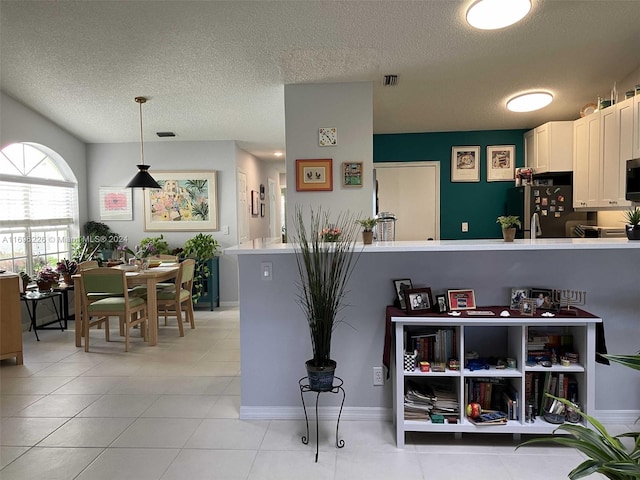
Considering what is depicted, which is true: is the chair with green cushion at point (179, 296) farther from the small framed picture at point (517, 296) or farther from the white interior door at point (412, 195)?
the small framed picture at point (517, 296)

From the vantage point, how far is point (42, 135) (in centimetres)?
535

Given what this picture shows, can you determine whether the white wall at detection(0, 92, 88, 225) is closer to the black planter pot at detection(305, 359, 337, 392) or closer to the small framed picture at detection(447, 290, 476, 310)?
the black planter pot at detection(305, 359, 337, 392)

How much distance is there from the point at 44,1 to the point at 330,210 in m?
2.70

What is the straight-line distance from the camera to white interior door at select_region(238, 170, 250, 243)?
6.67 meters

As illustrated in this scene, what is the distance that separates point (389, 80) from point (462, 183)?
2.16 m

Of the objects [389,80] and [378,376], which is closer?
[378,376]

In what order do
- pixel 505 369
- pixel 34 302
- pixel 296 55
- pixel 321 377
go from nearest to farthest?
pixel 321 377 < pixel 505 369 < pixel 296 55 < pixel 34 302

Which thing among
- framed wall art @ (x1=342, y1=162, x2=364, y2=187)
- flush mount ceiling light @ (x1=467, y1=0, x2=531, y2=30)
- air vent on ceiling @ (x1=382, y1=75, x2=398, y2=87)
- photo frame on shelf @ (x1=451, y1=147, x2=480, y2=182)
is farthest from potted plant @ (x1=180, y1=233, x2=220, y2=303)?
flush mount ceiling light @ (x1=467, y1=0, x2=531, y2=30)

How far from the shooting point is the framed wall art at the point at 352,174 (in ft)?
13.7

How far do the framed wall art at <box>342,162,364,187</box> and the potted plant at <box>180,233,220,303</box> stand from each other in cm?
277

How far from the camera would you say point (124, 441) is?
2.66 m

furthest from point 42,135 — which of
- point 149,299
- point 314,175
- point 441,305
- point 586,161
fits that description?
point 586,161

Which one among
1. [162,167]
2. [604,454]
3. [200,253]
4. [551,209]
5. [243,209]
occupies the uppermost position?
[162,167]

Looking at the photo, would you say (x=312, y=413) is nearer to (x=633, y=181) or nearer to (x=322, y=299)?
(x=322, y=299)
